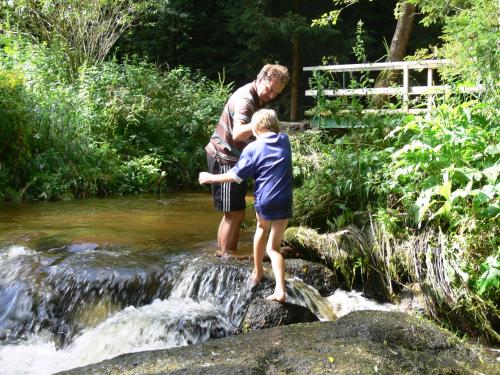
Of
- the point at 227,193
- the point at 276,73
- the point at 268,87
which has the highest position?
the point at 276,73

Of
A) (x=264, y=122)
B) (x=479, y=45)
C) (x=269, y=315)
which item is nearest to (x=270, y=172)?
(x=264, y=122)

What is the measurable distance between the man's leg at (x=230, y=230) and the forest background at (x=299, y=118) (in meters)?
0.95

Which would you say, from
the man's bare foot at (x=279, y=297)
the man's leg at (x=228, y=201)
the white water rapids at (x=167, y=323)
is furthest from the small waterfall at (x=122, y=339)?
the man's leg at (x=228, y=201)

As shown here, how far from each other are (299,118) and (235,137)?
14964mm

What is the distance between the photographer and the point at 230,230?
17.5ft

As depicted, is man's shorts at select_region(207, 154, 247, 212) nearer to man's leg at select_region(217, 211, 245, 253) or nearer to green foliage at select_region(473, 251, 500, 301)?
man's leg at select_region(217, 211, 245, 253)

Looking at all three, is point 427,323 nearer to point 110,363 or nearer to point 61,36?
point 110,363

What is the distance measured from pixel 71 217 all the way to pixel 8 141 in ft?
8.91

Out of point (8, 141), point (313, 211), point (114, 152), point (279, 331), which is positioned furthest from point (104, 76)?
point (279, 331)

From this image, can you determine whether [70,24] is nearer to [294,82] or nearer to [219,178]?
[294,82]

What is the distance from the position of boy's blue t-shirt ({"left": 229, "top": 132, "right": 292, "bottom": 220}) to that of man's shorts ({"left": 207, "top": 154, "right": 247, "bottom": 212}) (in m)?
0.54

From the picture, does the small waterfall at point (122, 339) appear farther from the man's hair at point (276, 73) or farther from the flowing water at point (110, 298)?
the man's hair at point (276, 73)

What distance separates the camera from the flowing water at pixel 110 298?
4613 millimetres

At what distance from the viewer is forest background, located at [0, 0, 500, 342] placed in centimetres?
503
